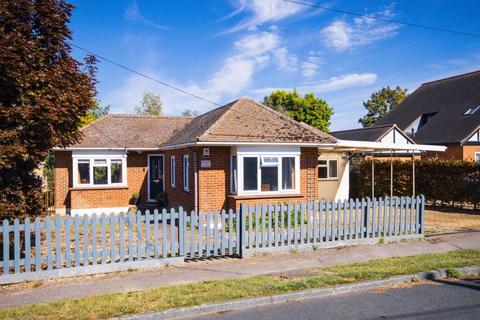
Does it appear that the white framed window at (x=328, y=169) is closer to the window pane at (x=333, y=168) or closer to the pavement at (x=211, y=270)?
the window pane at (x=333, y=168)

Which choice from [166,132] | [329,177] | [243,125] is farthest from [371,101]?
[243,125]

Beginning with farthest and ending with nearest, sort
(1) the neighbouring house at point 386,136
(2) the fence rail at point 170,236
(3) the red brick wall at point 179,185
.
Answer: (1) the neighbouring house at point 386,136
(3) the red brick wall at point 179,185
(2) the fence rail at point 170,236

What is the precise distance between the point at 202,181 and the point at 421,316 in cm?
841

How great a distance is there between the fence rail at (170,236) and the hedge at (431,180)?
23.2ft

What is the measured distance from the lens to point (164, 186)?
18500mm

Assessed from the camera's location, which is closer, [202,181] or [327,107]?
[202,181]

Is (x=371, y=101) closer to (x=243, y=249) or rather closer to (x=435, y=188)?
(x=435, y=188)

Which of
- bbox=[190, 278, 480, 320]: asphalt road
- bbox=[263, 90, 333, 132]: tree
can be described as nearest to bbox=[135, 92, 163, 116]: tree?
bbox=[263, 90, 333, 132]: tree

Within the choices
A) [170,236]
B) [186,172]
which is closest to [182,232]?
[170,236]

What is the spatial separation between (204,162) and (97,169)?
7.57 metres

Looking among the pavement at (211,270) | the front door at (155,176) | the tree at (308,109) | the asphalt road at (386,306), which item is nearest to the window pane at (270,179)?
the pavement at (211,270)

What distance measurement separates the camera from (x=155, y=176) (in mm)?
19219

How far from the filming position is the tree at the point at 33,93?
7273 millimetres

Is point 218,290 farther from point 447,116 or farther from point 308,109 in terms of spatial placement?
point 308,109
